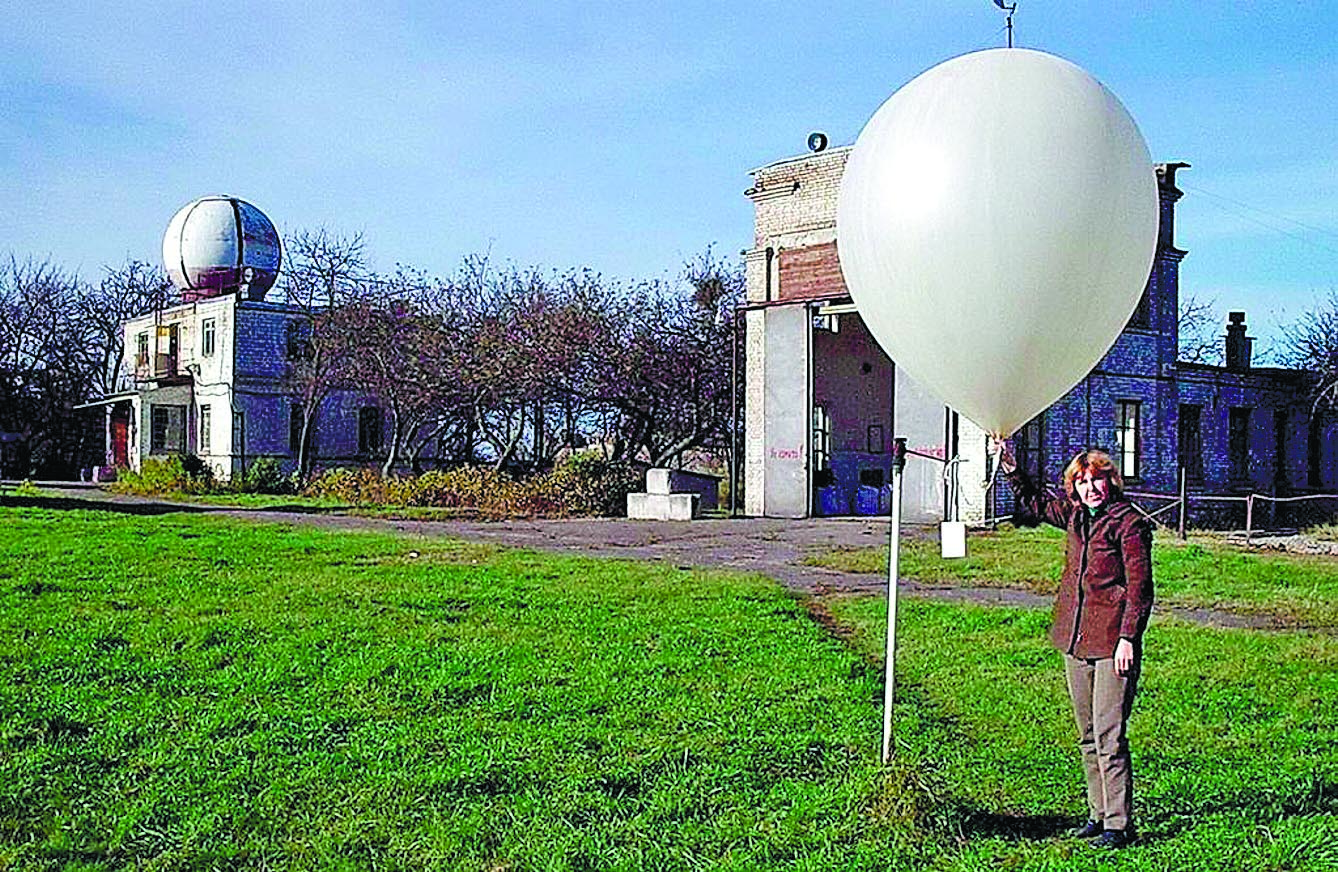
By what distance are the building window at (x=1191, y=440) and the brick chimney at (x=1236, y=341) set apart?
624 centimetres

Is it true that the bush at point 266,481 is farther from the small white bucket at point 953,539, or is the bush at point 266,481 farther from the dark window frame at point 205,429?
the small white bucket at point 953,539

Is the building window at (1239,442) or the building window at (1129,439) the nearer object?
the building window at (1129,439)

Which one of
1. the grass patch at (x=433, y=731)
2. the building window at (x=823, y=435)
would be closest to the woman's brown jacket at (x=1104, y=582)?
the grass patch at (x=433, y=731)

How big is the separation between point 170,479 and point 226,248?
32.0ft

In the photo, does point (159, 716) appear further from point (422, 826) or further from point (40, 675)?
point (422, 826)

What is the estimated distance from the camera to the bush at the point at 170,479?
36.3m

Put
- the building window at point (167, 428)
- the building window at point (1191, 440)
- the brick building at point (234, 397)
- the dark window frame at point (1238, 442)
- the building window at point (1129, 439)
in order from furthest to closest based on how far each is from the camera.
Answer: the building window at point (167, 428), the brick building at point (234, 397), the dark window frame at point (1238, 442), the building window at point (1191, 440), the building window at point (1129, 439)

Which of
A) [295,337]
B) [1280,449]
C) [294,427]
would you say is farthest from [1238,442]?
[294,427]

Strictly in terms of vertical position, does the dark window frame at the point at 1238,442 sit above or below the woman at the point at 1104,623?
above

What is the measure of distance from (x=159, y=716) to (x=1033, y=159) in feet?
19.2

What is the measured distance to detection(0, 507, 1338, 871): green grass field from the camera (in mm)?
5934

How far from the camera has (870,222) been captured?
6.09 metres

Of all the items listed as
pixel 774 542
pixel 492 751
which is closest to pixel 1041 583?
pixel 774 542

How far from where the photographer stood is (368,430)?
44.8 meters
